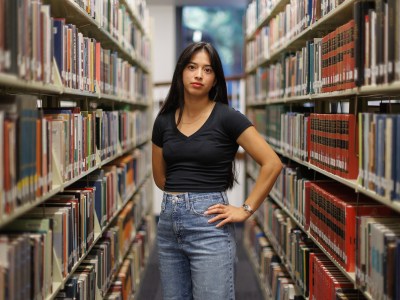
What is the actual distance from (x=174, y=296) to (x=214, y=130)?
731 mm

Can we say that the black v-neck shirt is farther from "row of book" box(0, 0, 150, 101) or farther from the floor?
the floor

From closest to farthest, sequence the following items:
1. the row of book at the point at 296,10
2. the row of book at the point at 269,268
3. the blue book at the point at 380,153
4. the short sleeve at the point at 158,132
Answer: the blue book at the point at 380,153, the short sleeve at the point at 158,132, the row of book at the point at 296,10, the row of book at the point at 269,268

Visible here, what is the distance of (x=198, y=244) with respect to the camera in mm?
2246

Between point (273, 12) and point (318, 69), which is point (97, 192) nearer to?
point (318, 69)

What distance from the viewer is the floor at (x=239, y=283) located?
4309 millimetres

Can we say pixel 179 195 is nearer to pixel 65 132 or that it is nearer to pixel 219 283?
pixel 219 283

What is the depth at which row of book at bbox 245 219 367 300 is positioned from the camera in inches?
91.9

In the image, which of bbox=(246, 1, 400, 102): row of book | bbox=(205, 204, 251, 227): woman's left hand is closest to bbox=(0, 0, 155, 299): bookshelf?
bbox=(205, 204, 251, 227): woman's left hand

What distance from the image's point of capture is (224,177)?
7.74 feet

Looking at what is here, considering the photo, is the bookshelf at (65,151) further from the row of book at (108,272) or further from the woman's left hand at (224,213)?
the woman's left hand at (224,213)

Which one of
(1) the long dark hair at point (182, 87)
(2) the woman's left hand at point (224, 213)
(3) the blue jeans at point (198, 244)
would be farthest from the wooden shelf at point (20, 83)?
(2) the woman's left hand at point (224, 213)

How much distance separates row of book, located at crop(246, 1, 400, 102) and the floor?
1629mm

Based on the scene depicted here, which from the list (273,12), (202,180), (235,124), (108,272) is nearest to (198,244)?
(202,180)

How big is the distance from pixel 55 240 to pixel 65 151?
14.4 inches
